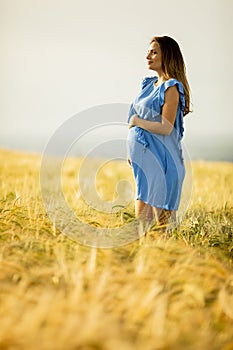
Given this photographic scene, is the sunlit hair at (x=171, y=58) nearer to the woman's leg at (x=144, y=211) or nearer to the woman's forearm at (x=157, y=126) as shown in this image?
the woman's forearm at (x=157, y=126)

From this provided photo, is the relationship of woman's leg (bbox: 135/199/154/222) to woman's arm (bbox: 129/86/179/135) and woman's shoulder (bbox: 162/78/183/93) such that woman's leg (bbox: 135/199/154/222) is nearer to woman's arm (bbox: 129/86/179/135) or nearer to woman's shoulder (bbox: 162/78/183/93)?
woman's arm (bbox: 129/86/179/135)

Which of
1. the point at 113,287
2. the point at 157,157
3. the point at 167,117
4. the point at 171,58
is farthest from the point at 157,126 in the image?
the point at 113,287

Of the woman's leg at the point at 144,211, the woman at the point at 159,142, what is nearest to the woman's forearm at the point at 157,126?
the woman at the point at 159,142

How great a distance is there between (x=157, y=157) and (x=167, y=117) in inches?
10.2

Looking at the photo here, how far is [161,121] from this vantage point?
3430 millimetres

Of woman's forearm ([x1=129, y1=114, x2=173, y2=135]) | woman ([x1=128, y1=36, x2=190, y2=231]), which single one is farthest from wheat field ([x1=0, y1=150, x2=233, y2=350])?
woman's forearm ([x1=129, y1=114, x2=173, y2=135])

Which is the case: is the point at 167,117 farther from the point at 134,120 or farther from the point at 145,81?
the point at 145,81

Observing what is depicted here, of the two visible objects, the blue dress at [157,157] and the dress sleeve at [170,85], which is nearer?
the dress sleeve at [170,85]

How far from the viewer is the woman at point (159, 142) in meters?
3.46

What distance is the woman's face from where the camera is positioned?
11.4 ft

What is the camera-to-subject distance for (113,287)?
2240 millimetres

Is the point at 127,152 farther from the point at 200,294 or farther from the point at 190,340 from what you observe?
the point at 190,340

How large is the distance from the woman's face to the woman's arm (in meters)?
0.22

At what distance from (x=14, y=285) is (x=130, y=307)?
486 millimetres
